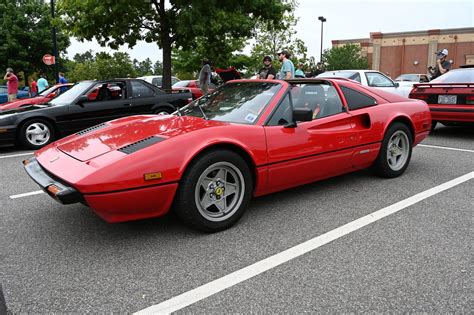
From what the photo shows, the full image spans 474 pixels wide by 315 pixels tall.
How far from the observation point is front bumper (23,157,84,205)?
2.70m

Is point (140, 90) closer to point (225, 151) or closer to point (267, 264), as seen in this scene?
point (225, 151)

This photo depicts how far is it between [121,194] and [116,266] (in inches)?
19.2

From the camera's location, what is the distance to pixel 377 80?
11102 millimetres

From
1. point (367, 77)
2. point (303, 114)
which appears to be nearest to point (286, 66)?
point (367, 77)

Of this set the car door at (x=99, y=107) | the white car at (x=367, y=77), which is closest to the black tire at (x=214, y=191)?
the car door at (x=99, y=107)

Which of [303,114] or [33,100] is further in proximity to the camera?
[33,100]

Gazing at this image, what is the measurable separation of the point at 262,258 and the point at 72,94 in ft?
21.0

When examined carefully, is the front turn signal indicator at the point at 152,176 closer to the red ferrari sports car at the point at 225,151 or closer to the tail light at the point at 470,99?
the red ferrari sports car at the point at 225,151

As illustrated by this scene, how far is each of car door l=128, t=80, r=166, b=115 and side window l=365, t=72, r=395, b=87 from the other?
5.86m

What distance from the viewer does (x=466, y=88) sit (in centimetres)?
720

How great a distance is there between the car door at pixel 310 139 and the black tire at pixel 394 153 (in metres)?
0.60

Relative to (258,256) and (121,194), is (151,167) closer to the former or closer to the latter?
(121,194)

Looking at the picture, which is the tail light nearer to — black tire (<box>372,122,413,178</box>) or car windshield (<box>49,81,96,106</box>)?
black tire (<box>372,122,413,178</box>)

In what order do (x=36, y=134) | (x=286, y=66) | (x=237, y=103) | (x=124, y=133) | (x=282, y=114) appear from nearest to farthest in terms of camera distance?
(x=124, y=133) → (x=282, y=114) → (x=237, y=103) → (x=36, y=134) → (x=286, y=66)
